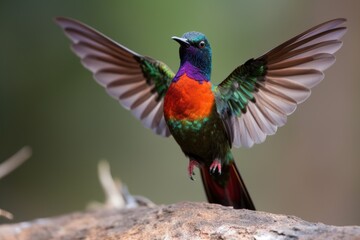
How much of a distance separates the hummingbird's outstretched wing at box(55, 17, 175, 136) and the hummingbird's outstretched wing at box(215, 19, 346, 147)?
1.88ft

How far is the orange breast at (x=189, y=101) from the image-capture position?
3.43 metres

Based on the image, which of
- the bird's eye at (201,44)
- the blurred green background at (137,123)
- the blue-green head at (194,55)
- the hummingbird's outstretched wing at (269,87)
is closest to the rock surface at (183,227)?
the hummingbird's outstretched wing at (269,87)

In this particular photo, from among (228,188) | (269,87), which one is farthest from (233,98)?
(228,188)

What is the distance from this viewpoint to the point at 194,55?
3.58 m

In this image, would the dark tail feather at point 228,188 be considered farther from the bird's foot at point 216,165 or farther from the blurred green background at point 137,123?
the blurred green background at point 137,123

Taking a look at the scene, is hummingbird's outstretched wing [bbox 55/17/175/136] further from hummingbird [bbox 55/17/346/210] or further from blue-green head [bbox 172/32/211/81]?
blue-green head [bbox 172/32/211/81]

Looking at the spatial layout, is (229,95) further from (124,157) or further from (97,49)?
(124,157)

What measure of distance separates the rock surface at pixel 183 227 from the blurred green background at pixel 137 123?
3177 millimetres

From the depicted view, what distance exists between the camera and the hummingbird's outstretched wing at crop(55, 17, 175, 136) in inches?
158

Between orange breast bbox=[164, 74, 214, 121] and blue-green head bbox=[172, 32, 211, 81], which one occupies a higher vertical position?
blue-green head bbox=[172, 32, 211, 81]

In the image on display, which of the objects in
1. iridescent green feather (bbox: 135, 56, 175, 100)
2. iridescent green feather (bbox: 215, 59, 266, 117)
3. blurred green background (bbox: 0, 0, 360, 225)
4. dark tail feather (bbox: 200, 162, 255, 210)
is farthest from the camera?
blurred green background (bbox: 0, 0, 360, 225)

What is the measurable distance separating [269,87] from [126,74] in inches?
42.2

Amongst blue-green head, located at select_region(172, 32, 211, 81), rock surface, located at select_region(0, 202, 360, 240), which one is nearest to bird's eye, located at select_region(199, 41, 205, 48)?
blue-green head, located at select_region(172, 32, 211, 81)

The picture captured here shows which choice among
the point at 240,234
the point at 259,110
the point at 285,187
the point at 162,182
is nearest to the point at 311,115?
the point at 285,187
